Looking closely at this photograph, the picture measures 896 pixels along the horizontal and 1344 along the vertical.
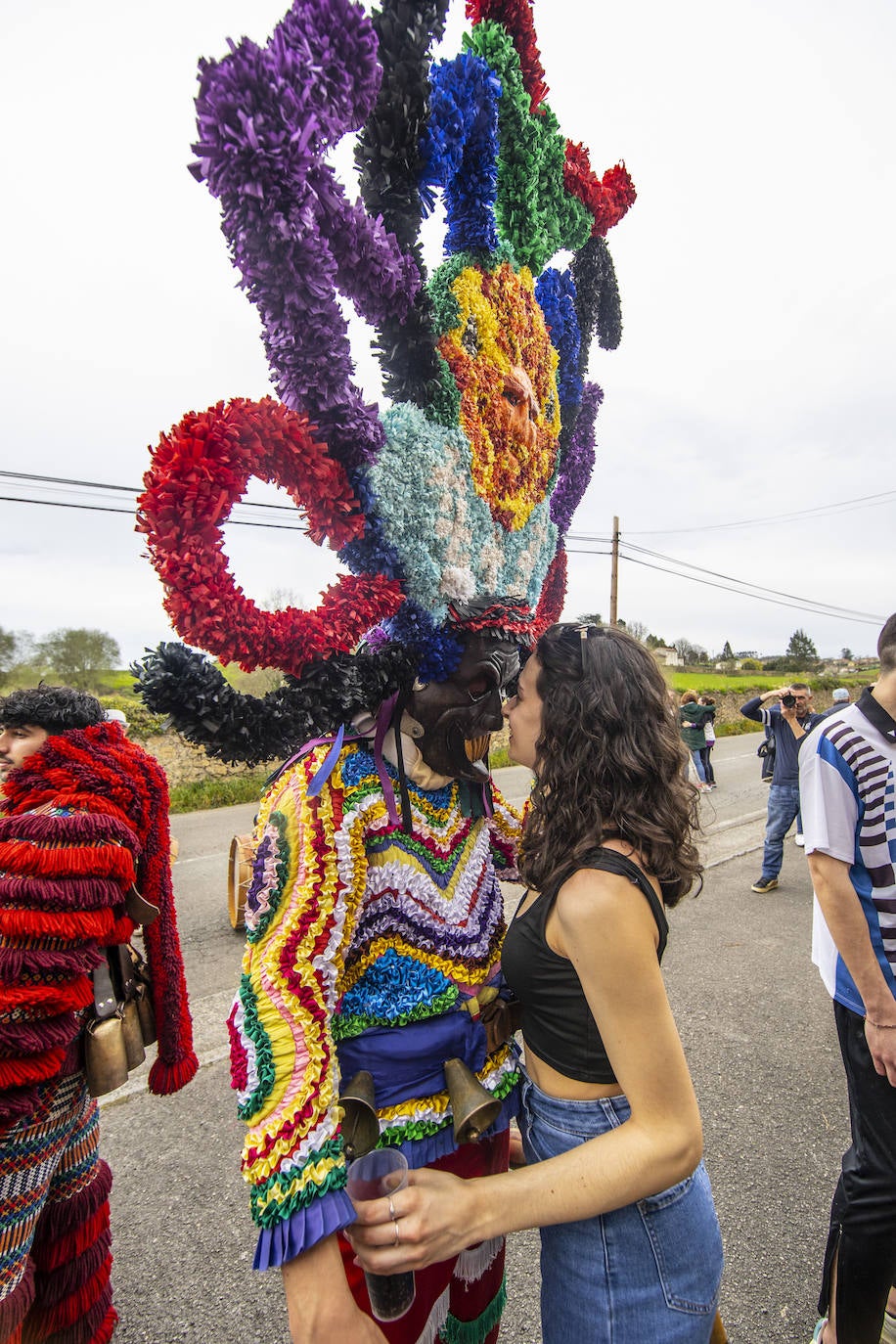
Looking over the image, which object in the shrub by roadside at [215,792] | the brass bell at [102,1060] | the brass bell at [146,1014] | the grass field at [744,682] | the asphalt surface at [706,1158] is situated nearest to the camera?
the brass bell at [102,1060]

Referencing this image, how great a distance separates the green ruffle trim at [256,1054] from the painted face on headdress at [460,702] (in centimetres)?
50

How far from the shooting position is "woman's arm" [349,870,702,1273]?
916mm

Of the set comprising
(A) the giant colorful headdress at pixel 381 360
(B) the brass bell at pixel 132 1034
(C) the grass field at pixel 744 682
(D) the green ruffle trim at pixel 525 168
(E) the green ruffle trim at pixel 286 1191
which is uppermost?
(D) the green ruffle trim at pixel 525 168

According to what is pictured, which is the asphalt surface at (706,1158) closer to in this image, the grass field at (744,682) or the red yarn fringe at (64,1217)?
the red yarn fringe at (64,1217)

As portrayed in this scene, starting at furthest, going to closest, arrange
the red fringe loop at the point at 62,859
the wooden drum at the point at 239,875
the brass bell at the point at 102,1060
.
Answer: the wooden drum at the point at 239,875
the brass bell at the point at 102,1060
the red fringe loop at the point at 62,859

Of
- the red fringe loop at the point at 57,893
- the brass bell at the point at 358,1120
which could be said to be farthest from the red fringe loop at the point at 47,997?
the brass bell at the point at 358,1120

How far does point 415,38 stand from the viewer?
3.70 ft

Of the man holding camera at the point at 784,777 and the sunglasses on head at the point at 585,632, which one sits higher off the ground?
the sunglasses on head at the point at 585,632

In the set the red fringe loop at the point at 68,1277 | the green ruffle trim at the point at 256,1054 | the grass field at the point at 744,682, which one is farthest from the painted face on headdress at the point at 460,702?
the grass field at the point at 744,682

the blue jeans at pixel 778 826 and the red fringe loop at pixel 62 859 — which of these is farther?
the blue jeans at pixel 778 826

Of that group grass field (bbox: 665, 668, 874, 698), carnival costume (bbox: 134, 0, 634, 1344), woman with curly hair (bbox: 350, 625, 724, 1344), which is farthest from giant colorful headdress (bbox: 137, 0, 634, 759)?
grass field (bbox: 665, 668, 874, 698)

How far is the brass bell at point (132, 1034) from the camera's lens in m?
1.73

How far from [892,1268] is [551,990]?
1360 millimetres

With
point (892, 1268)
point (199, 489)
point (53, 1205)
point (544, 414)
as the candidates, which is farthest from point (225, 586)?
point (892, 1268)
